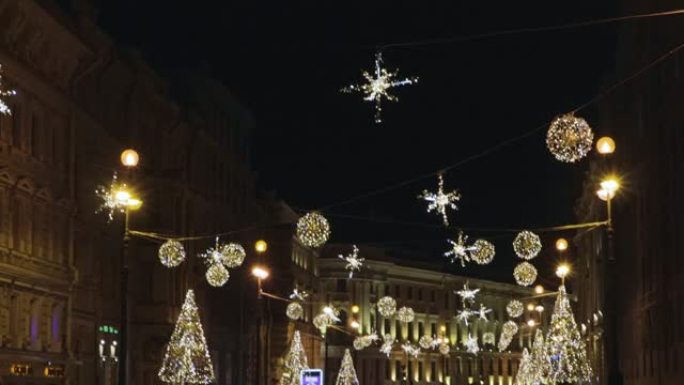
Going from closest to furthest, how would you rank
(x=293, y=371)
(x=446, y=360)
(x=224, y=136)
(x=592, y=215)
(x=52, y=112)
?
(x=52, y=112), (x=293, y=371), (x=224, y=136), (x=592, y=215), (x=446, y=360)

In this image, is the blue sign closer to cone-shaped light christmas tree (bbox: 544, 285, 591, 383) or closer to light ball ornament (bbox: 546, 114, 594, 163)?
cone-shaped light christmas tree (bbox: 544, 285, 591, 383)

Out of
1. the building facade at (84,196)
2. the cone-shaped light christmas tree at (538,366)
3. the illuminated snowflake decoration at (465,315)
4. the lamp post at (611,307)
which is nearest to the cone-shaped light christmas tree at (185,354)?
the building facade at (84,196)

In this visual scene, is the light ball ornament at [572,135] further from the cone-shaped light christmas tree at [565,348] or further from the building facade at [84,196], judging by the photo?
the cone-shaped light christmas tree at [565,348]

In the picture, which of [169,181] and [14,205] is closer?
[14,205]

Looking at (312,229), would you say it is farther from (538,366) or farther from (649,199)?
(538,366)

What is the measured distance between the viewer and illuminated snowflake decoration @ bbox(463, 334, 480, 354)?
15138 cm

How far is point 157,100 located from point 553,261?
88.2m

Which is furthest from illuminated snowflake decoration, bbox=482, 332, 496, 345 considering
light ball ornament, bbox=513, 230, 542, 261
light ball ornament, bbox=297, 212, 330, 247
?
light ball ornament, bbox=297, 212, 330, 247

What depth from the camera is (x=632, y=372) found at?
209 ft

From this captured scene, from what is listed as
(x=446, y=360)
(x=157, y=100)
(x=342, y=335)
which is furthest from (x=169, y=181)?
(x=446, y=360)

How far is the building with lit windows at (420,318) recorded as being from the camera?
135 m

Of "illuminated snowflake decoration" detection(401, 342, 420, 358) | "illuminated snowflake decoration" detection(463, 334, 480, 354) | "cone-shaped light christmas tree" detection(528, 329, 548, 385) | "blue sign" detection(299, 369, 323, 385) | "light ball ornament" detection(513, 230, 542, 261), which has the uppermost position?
"illuminated snowflake decoration" detection(463, 334, 480, 354)

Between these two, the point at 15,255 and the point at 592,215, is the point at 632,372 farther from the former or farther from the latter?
the point at 15,255

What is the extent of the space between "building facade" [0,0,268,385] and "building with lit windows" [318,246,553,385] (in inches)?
2501
